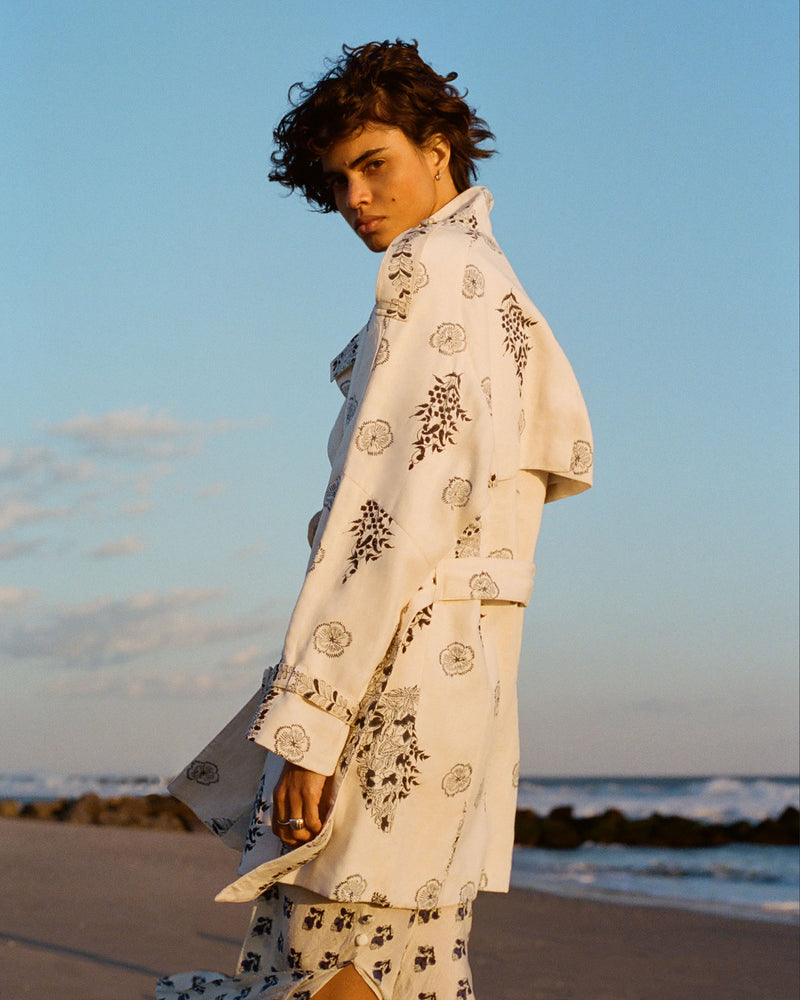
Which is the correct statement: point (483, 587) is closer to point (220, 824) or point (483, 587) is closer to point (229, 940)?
point (220, 824)

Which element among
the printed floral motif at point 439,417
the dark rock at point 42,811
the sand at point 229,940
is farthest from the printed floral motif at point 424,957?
the dark rock at point 42,811

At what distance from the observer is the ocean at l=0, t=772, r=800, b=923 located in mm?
8172

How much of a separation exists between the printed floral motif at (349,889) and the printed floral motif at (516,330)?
759 mm

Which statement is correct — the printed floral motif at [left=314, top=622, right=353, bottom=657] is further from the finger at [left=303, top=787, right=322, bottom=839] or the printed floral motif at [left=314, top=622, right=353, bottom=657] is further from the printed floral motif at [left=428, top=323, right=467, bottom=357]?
the printed floral motif at [left=428, top=323, right=467, bottom=357]

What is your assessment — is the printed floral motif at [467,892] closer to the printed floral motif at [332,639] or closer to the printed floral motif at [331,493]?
the printed floral motif at [332,639]

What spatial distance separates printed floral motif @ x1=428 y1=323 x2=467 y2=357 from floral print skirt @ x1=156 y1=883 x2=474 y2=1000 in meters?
0.75

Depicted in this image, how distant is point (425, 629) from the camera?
1426mm

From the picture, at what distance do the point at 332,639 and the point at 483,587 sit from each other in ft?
0.76

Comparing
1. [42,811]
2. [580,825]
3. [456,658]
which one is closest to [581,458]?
[456,658]

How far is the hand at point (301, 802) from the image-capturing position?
4.49 ft

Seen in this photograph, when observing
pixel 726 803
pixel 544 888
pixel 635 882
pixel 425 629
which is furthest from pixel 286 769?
pixel 726 803

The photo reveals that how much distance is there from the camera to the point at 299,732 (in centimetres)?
136

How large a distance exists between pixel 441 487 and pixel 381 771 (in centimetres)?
37

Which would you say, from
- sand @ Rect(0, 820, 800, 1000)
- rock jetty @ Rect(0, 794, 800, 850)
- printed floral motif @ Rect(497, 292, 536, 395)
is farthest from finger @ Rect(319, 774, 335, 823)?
rock jetty @ Rect(0, 794, 800, 850)
